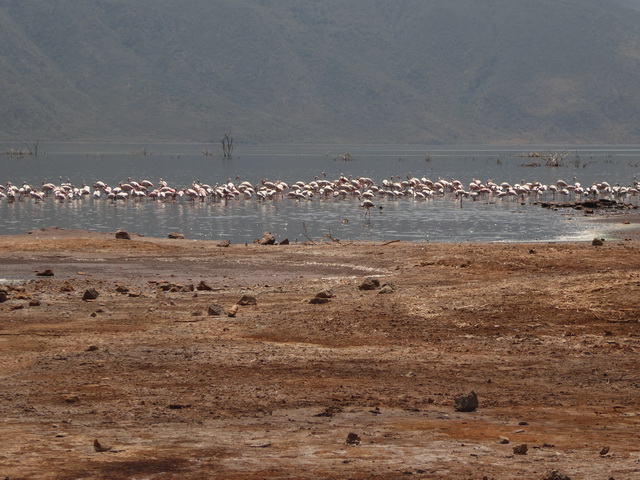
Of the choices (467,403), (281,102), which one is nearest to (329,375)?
(467,403)

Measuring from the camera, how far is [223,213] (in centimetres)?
4509

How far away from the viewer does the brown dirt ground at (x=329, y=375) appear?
26.8 ft

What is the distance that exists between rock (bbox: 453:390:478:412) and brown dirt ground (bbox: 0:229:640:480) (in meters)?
0.12

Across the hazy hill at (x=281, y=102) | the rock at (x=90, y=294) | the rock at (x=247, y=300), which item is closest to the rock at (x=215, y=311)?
the rock at (x=247, y=300)

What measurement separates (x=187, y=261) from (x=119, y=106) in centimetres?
15929

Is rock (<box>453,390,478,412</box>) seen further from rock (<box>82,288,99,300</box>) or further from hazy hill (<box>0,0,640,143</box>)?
hazy hill (<box>0,0,640,143</box>)

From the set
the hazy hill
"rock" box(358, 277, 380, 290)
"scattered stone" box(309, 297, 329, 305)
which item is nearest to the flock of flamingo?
"rock" box(358, 277, 380, 290)

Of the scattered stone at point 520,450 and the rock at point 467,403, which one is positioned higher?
the rock at point 467,403

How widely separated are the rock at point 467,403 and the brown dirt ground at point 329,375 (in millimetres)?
121

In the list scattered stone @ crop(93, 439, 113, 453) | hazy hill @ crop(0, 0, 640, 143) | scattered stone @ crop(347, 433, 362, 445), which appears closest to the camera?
scattered stone @ crop(93, 439, 113, 453)

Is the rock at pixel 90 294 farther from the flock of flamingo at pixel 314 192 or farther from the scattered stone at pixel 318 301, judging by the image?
the flock of flamingo at pixel 314 192

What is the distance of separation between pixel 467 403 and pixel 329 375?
6.39 feet

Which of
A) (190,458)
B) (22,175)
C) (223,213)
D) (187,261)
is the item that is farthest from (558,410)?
(22,175)

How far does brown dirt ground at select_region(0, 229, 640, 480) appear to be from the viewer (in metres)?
8.17
